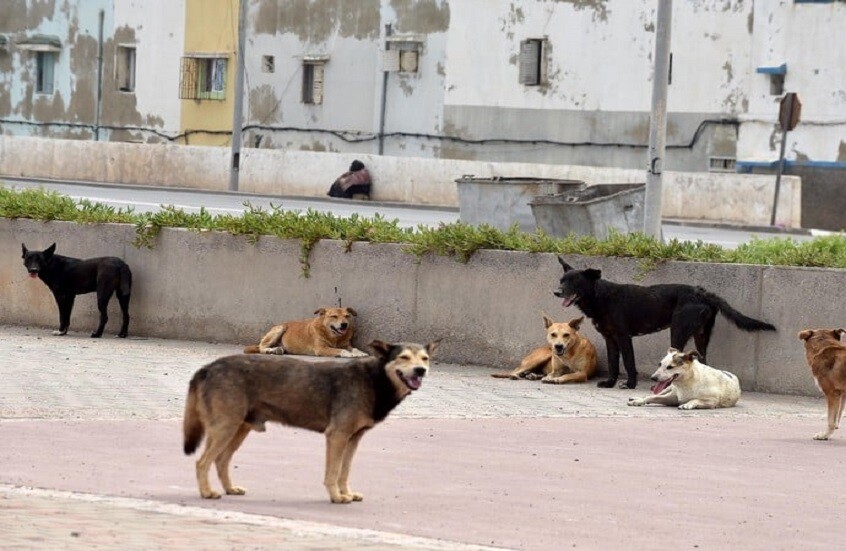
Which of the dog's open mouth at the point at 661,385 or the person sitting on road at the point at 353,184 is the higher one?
the person sitting on road at the point at 353,184

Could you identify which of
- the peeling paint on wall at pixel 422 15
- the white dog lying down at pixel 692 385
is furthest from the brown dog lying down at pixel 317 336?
the peeling paint on wall at pixel 422 15

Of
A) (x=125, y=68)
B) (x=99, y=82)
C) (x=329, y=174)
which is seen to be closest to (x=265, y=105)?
(x=125, y=68)

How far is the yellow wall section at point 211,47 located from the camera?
54.8 metres

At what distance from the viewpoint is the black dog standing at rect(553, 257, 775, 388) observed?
1559cm

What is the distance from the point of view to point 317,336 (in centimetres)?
1727

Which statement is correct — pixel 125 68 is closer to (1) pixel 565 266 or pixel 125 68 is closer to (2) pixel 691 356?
(1) pixel 565 266

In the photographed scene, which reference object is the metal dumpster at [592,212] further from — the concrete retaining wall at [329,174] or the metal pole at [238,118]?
the metal pole at [238,118]

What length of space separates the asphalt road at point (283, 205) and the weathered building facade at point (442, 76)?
365 inches

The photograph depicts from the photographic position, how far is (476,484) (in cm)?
1006

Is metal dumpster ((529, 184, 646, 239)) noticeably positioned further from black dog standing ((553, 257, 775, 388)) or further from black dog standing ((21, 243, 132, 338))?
black dog standing ((553, 257, 775, 388))

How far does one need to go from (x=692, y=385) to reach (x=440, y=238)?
3448mm

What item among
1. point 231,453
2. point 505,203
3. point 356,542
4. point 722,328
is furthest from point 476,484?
point 505,203

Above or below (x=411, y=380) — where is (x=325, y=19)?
above

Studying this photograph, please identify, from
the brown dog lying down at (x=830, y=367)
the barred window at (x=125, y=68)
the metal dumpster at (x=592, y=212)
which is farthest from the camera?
the barred window at (x=125, y=68)
